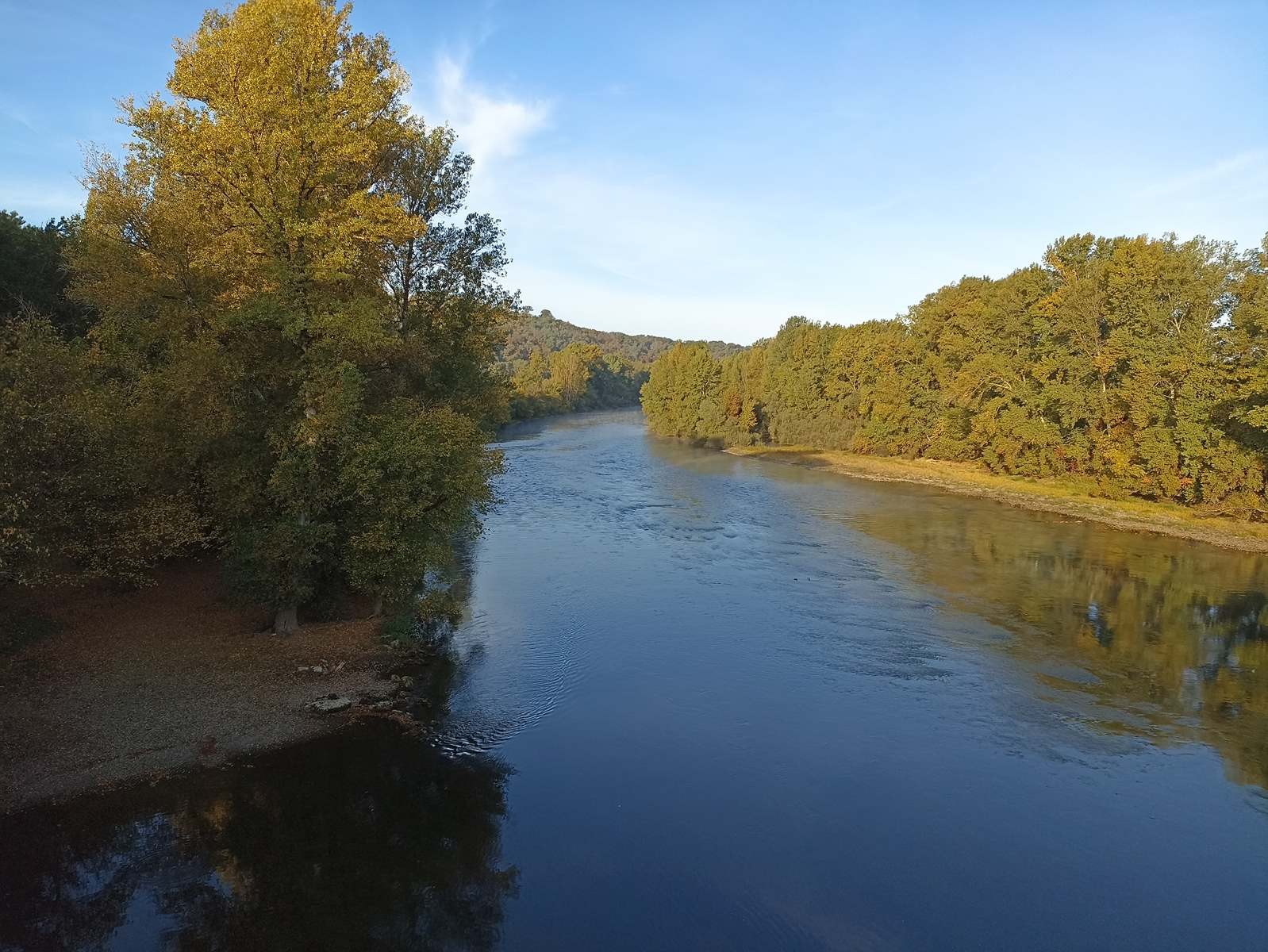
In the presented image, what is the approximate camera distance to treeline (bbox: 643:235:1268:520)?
43719 millimetres

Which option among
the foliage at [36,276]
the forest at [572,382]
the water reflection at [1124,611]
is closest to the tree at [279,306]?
the foliage at [36,276]

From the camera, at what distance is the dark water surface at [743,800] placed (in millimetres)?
12078

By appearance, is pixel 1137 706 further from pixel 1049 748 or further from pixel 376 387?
pixel 376 387

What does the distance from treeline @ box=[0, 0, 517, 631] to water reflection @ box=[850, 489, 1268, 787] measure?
1907 cm

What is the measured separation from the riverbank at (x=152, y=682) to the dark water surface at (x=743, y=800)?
1.09m

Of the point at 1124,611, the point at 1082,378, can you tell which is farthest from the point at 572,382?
the point at 1124,611

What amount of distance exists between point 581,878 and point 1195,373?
157ft

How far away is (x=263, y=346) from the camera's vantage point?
21203 mm

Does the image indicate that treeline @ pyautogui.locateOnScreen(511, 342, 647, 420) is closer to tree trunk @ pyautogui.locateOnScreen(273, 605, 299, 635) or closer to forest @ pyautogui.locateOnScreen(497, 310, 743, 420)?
forest @ pyautogui.locateOnScreen(497, 310, 743, 420)

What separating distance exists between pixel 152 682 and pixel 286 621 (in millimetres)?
4300

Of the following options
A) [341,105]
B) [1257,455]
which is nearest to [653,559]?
[341,105]

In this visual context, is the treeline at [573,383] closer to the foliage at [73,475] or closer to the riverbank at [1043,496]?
the riverbank at [1043,496]

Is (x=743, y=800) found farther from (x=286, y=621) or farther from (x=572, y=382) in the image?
(x=572, y=382)

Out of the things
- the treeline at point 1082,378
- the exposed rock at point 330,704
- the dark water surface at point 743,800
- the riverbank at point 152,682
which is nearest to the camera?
the dark water surface at point 743,800
